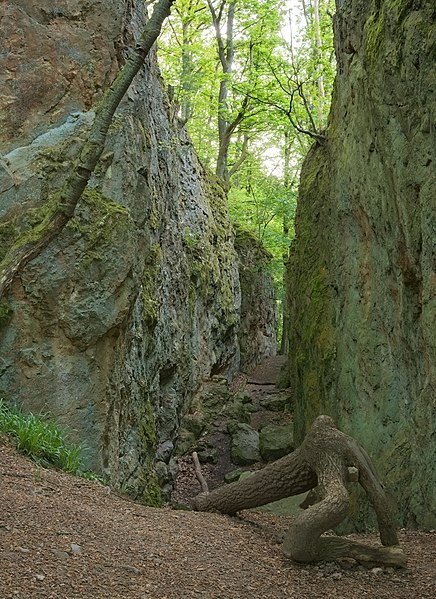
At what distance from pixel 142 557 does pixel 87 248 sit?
5.03 meters

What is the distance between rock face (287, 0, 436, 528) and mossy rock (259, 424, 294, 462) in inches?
48.1

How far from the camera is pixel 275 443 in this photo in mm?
14242

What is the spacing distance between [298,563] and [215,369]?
14.9m

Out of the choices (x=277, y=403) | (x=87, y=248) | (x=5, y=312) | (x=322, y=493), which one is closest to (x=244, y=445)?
(x=277, y=403)

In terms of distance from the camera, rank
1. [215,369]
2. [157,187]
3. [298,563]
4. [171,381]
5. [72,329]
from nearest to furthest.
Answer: [298,563] < [72,329] < [157,187] < [171,381] < [215,369]

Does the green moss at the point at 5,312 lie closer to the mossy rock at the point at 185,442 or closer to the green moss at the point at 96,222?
the green moss at the point at 96,222

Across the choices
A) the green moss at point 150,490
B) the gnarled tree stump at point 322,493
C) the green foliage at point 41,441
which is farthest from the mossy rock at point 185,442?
the gnarled tree stump at point 322,493

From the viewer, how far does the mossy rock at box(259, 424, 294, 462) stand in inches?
551

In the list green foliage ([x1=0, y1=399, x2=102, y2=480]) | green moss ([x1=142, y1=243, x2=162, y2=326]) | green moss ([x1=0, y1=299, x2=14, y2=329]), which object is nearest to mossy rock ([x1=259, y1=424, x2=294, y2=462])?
green moss ([x1=142, y1=243, x2=162, y2=326])

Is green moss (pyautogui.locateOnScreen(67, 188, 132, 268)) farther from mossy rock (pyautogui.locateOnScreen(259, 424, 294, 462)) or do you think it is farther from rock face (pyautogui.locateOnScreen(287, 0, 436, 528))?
mossy rock (pyautogui.locateOnScreen(259, 424, 294, 462))

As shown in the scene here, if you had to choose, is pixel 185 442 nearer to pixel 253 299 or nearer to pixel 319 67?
pixel 253 299

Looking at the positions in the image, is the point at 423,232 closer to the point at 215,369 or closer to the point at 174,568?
the point at 174,568

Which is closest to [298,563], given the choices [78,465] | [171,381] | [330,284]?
[78,465]

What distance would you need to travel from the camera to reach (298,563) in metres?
4.99
